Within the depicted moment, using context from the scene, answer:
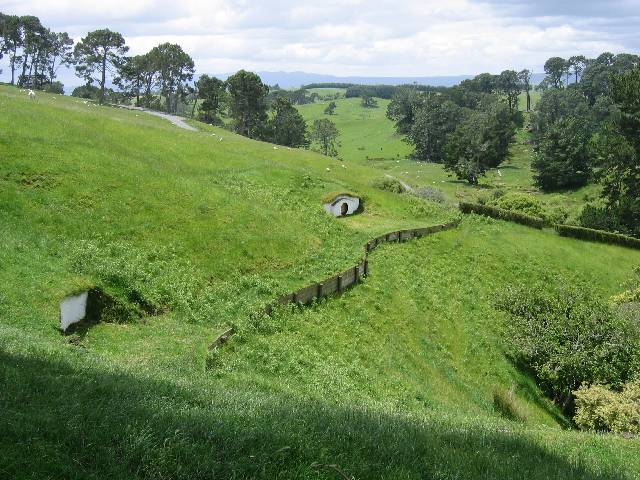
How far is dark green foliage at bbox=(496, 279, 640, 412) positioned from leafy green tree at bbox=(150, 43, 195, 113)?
386ft

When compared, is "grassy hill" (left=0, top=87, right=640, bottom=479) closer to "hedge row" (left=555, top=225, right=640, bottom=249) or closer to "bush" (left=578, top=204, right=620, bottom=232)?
"hedge row" (left=555, top=225, right=640, bottom=249)

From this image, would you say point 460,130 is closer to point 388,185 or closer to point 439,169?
point 439,169

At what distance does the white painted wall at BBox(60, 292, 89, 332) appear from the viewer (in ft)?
70.3

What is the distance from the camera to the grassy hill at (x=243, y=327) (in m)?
10.4

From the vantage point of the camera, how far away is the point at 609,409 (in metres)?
25.0

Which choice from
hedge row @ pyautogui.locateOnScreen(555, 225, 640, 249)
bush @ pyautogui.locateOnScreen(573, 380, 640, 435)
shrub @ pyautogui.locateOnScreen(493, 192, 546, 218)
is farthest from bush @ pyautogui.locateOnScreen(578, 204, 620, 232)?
bush @ pyautogui.locateOnScreen(573, 380, 640, 435)

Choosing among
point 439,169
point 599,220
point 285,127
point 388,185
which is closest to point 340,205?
point 388,185

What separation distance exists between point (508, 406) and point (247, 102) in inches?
4263

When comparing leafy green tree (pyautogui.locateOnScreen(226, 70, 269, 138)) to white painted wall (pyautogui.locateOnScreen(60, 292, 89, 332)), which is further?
leafy green tree (pyautogui.locateOnScreen(226, 70, 269, 138))

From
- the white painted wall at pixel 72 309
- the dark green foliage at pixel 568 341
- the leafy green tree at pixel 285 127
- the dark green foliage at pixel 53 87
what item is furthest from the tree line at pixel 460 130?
the white painted wall at pixel 72 309

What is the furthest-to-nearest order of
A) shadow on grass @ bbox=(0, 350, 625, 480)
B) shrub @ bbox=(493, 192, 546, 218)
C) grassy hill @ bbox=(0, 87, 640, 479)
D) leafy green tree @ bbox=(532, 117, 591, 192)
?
leafy green tree @ bbox=(532, 117, 591, 192) < shrub @ bbox=(493, 192, 546, 218) < grassy hill @ bbox=(0, 87, 640, 479) < shadow on grass @ bbox=(0, 350, 625, 480)

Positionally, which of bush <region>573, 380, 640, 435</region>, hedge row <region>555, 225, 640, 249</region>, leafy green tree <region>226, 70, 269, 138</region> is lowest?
bush <region>573, 380, 640, 435</region>

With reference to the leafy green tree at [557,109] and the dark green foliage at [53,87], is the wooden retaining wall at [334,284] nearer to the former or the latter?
the dark green foliage at [53,87]

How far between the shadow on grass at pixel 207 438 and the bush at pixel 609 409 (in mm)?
11422
